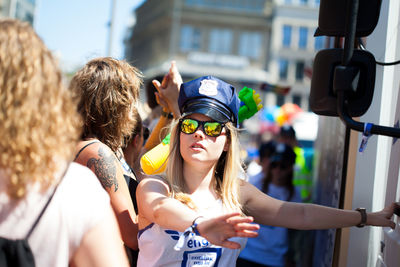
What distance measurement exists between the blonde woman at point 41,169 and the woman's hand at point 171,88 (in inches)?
67.4

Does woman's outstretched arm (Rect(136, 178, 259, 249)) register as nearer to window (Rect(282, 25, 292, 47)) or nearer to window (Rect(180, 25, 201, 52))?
window (Rect(180, 25, 201, 52))

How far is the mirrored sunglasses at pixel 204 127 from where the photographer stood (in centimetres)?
247

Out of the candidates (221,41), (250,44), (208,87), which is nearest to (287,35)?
(250,44)

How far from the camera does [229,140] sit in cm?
259

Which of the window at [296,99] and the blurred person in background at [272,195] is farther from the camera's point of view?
the window at [296,99]

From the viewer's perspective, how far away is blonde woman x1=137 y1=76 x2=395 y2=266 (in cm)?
→ 231

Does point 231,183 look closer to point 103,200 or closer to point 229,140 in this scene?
point 229,140

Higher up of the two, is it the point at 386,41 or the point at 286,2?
the point at 286,2

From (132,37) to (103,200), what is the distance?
6973 centimetres

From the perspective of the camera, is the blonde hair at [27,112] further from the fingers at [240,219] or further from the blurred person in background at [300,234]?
the blurred person in background at [300,234]

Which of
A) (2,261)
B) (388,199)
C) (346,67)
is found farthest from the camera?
(388,199)

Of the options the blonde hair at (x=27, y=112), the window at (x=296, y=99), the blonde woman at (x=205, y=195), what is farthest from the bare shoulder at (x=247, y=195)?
the window at (x=296, y=99)

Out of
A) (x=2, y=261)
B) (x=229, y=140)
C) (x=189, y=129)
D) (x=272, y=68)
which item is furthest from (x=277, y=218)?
(x=272, y=68)

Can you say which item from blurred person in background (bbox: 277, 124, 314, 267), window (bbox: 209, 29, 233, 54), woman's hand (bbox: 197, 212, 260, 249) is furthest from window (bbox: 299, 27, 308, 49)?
woman's hand (bbox: 197, 212, 260, 249)
